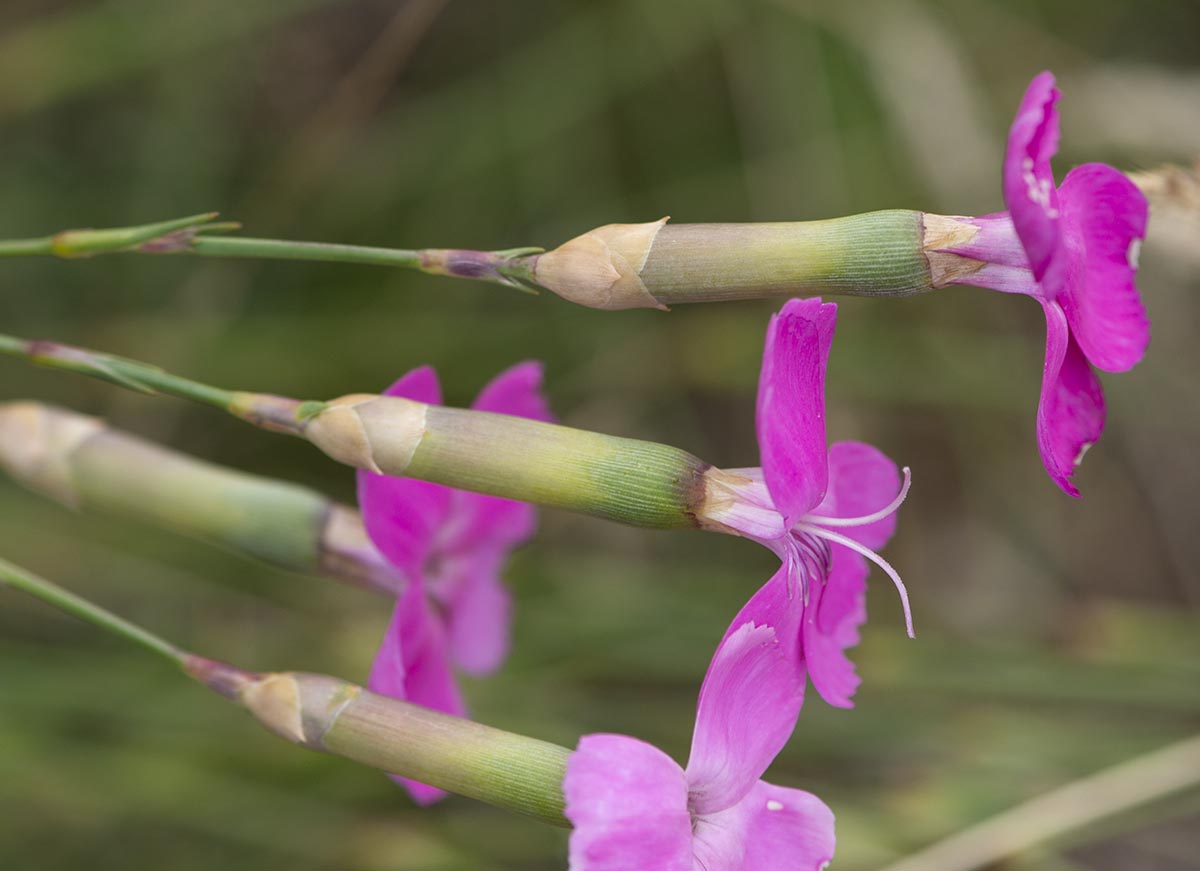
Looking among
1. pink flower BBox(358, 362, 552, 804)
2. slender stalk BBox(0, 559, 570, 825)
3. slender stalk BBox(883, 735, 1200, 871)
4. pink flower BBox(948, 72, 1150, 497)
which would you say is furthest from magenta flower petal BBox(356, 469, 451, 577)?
slender stalk BBox(883, 735, 1200, 871)

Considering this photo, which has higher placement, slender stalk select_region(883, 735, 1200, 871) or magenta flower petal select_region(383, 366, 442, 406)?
magenta flower petal select_region(383, 366, 442, 406)

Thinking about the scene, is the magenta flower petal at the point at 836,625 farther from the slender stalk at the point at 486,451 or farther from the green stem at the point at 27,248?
the green stem at the point at 27,248

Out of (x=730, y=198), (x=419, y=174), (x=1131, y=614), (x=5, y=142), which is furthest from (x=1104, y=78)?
(x=5, y=142)

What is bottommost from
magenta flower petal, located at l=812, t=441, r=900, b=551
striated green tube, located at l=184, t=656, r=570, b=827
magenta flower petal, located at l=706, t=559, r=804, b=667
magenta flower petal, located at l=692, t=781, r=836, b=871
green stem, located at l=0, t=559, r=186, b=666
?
magenta flower petal, located at l=692, t=781, r=836, b=871

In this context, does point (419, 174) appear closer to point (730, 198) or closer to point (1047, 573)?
point (730, 198)

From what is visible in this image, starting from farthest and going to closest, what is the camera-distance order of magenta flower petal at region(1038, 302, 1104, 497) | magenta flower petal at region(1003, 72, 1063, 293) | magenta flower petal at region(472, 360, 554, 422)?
magenta flower petal at region(472, 360, 554, 422) < magenta flower petal at region(1038, 302, 1104, 497) < magenta flower petal at region(1003, 72, 1063, 293)

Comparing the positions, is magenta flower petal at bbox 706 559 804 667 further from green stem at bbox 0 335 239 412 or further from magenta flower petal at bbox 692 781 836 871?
green stem at bbox 0 335 239 412

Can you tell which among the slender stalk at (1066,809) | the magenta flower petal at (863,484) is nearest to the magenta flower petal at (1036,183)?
the magenta flower petal at (863,484)
